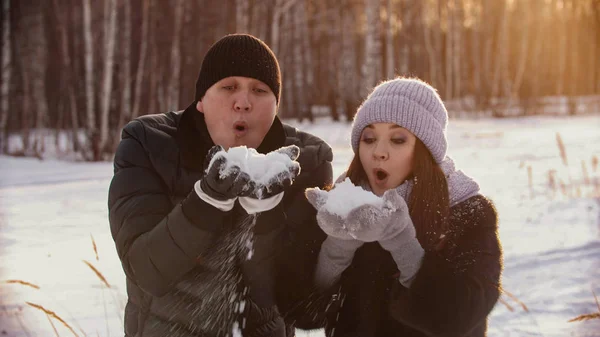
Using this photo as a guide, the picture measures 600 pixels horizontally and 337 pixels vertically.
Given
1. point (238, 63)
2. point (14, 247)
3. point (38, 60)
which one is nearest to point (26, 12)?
point (38, 60)

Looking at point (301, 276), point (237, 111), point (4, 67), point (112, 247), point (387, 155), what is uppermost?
point (237, 111)

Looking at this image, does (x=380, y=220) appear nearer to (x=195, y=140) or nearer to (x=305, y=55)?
(x=195, y=140)

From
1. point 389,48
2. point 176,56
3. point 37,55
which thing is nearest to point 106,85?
point 176,56

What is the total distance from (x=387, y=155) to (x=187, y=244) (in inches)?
28.1

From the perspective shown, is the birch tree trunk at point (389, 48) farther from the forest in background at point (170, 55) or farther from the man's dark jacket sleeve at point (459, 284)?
the man's dark jacket sleeve at point (459, 284)

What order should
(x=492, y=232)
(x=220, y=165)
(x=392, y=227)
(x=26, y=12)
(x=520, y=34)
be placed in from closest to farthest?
(x=220, y=165)
(x=392, y=227)
(x=492, y=232)
(x=26, y=12)
(x=520, y=34)

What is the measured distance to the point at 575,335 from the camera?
10.6ft

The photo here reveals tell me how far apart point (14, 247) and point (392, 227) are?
365 centimetres

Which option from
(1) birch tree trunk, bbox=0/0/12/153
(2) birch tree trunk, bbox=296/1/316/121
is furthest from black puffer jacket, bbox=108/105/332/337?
(2) birch tree trunk, bbox=296/1/316/121

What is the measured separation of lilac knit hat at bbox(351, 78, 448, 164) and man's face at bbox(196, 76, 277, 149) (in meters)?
0.34

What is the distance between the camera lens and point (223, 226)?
70.7 inches

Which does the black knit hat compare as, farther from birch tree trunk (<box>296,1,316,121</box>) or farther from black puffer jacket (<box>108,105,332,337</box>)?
birch tree trunk (<box>296,1,316,121</box>)

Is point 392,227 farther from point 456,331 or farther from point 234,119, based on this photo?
point 234,119

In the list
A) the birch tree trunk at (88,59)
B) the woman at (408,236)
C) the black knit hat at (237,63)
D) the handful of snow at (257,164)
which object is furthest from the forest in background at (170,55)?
the handful of snow at (257,164)
